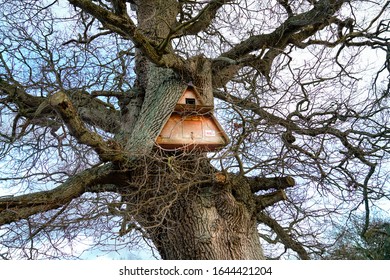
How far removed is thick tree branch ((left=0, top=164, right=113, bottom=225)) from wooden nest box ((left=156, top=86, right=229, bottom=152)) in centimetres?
70

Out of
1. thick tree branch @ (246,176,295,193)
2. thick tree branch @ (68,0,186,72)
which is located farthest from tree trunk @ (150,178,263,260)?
A: thick tree branch @ (68,0,186,72)

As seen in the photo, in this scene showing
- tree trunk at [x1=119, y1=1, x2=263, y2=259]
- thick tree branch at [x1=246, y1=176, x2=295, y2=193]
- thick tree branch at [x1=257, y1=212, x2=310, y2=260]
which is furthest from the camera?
thick tree branch at [x1=257, y1=212, x2=310, y2=260]

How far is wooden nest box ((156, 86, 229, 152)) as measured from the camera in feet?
9.09

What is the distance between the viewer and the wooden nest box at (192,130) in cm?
277

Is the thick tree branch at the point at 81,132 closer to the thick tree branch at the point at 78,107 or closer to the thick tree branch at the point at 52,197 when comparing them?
the thick tree branch at the point at 52,197

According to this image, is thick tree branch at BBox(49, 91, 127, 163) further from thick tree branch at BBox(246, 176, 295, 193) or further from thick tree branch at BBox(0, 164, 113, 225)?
thick tree branch at BBox(246, 176, 295, 193)

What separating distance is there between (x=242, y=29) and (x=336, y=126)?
57.1 inches

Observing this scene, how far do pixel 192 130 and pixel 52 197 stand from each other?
1.27 m

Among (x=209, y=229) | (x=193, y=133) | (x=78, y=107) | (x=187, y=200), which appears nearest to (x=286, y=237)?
(x=209, y=229)

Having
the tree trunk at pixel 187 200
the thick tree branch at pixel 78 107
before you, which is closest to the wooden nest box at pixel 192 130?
the tree trunk at pixel 187 200

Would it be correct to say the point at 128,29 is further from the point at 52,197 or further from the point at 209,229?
the point at 209,229

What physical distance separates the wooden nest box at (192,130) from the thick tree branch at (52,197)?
0.70m

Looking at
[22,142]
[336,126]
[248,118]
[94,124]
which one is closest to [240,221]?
[248,118]
